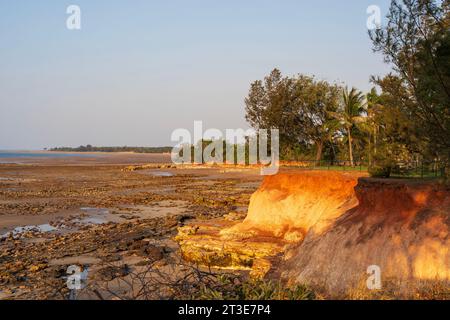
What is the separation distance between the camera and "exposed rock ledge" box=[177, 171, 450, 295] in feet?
37.0

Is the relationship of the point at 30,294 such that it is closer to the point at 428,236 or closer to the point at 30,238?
the point at 30,238

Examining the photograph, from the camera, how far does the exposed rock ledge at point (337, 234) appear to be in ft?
37.0

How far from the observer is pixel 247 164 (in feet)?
234

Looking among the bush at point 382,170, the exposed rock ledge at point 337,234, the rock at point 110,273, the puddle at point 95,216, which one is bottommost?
the puddle at point 95,216

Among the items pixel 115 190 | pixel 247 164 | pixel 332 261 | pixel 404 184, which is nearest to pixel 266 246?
pixel 332 261

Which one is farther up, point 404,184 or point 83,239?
point 404,184

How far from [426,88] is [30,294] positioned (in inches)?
446

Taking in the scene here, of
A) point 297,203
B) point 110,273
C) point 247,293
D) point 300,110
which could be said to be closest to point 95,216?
point 110,273

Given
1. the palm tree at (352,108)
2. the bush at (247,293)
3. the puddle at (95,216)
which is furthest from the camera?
the palm tree at (352,108)

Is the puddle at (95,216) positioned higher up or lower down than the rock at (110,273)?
lower down

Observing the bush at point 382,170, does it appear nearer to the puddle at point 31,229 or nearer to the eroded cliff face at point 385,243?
the eroded cliff face at point 385,243

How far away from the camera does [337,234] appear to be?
13391 millimetres

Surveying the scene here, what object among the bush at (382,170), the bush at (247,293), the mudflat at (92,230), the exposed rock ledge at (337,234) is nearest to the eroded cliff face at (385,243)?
the exposed rock ledge at (337,234)

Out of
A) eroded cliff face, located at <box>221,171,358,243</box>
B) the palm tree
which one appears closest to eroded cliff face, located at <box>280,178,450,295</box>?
eroded cliff face, located at <box>221,171,358,243</box>
